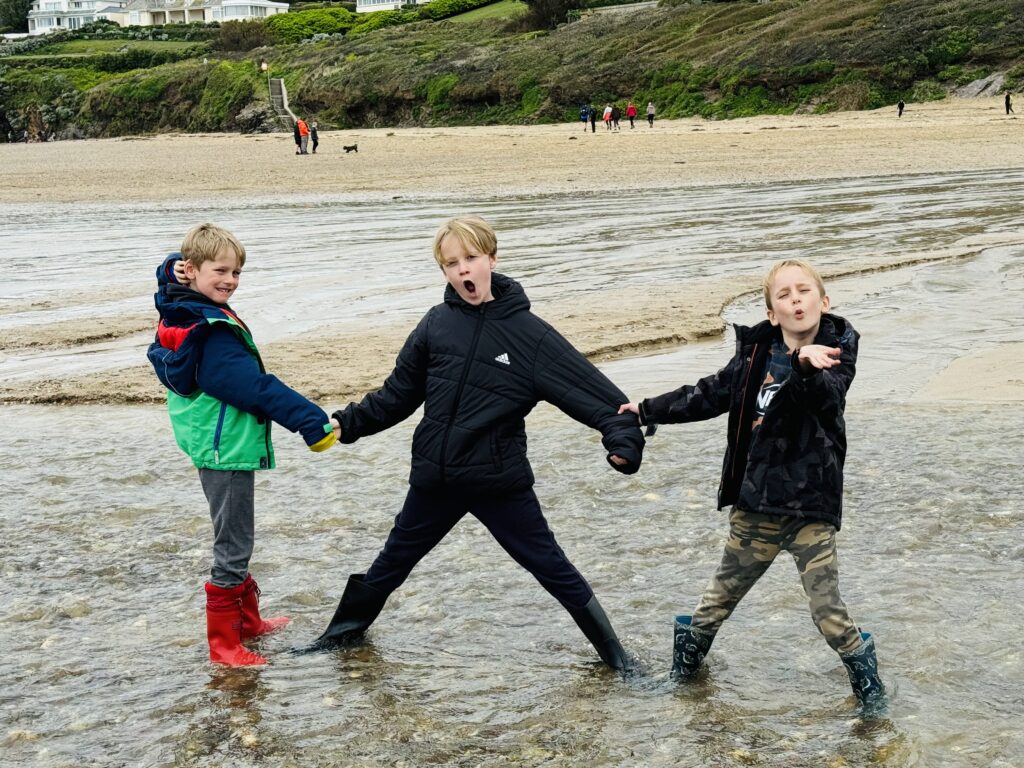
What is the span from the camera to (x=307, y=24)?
309 feet

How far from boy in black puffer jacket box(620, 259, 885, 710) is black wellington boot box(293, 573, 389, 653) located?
1405 millimetres

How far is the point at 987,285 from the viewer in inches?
467

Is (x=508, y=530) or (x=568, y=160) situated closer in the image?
(x=508, y=530)

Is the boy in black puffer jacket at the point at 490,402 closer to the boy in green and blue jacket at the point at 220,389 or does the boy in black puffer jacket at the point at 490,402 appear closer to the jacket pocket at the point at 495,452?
the jacket pocket at the point at 495,452

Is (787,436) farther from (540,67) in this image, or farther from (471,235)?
(540,67)

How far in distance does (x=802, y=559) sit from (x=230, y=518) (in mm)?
2060

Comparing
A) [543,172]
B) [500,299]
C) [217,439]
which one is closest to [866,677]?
[500,299]

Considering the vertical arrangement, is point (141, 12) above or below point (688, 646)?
above

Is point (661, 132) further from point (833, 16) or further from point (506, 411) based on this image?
point (506, 411)

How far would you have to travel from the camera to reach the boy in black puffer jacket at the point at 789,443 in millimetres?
3793

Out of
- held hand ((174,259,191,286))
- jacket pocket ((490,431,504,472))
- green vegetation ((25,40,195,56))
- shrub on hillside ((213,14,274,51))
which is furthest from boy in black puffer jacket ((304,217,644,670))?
green vegetation ((25,40,195,56))

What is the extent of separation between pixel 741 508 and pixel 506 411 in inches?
34.1

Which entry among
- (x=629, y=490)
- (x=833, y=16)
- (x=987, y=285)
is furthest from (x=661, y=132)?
(x=629, y=490)

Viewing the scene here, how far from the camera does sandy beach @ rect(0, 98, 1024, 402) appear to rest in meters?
9.58
